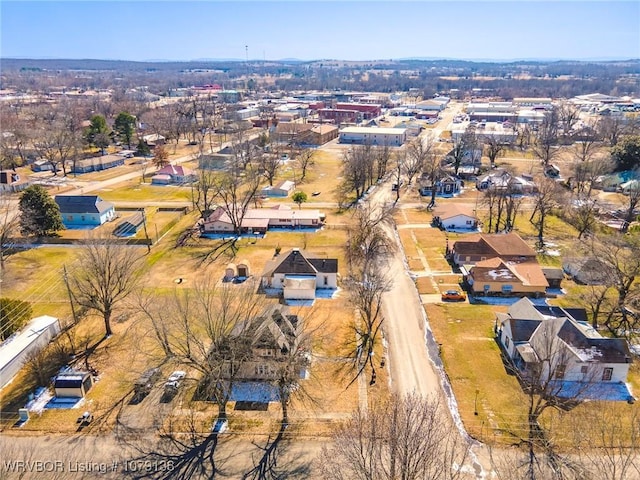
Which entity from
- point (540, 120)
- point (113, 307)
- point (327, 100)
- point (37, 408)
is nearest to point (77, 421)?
point (37, 408)

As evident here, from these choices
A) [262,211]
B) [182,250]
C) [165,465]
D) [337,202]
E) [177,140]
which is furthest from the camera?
[177,140]

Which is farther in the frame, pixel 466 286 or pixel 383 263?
pixel 383 263

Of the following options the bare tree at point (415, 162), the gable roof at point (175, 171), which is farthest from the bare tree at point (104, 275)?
the bare tree at point (415, 162)

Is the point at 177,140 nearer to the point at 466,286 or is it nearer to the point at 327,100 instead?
the point at 466,286

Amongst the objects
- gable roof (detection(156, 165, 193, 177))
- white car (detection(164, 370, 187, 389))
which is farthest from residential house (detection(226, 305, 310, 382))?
gable roof (detection(156, 165, 193, 177))

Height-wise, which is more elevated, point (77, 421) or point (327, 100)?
point (327, 100)

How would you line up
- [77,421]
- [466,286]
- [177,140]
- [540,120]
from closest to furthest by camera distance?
[77,421] < [466,286] < [177,140] < [540,120]
